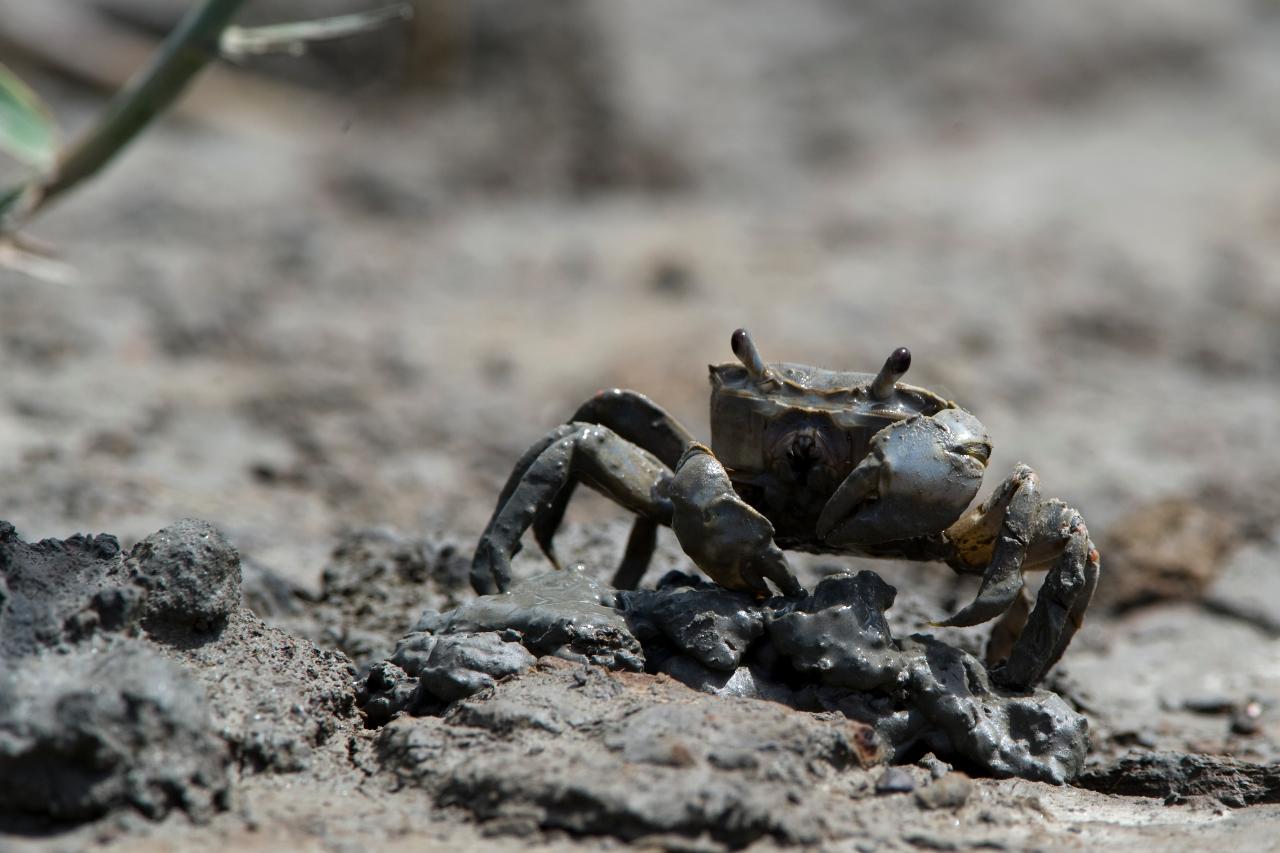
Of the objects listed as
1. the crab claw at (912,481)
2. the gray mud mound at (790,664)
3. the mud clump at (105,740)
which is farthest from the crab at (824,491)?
the mud clump at (105,740)

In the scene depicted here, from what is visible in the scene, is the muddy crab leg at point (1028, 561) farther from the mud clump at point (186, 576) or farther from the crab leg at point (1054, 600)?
the mud clump at point (186, 576)

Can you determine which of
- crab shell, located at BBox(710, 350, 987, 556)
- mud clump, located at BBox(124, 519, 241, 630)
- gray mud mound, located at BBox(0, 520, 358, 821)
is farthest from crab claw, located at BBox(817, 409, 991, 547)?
mud clump, located at BBox(124, 519, 241, 630)

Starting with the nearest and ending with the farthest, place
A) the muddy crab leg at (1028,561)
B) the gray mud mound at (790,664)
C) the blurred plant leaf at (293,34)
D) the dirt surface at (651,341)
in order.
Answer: the dirt surface at (651,341) < the gray mud mound at (790,664) < the muddy crab leg at (1028,561) < the blurred plant leaf at (293,34)

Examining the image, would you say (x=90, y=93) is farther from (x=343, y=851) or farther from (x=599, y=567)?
(x=343, y=851)

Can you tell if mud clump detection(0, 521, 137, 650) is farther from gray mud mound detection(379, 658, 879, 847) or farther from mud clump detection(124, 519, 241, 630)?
gray mud mound detection(379, 658, 879, 847)

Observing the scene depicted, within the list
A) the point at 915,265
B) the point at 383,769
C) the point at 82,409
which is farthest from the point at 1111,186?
the point at 383,769
